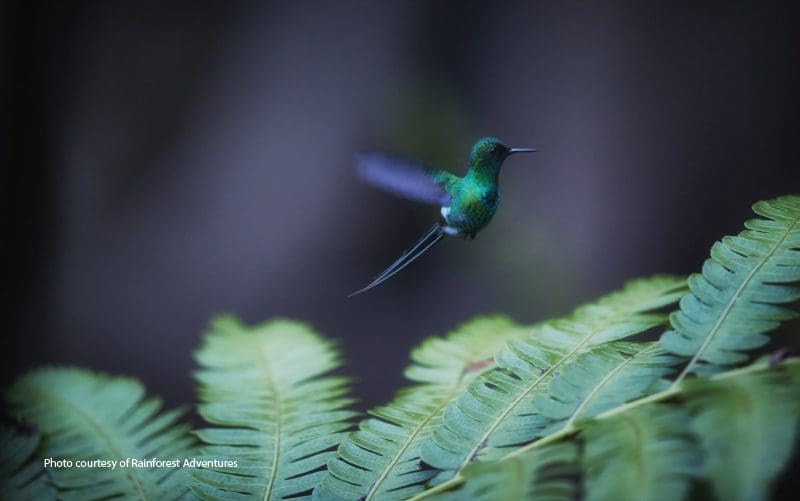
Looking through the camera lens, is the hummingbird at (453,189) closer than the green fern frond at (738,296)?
No

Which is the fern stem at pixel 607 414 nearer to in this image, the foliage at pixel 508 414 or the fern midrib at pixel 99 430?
the foliage at pixel 508 414

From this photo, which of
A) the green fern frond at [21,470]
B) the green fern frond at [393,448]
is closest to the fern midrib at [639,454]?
the green fern frond at [393,448]

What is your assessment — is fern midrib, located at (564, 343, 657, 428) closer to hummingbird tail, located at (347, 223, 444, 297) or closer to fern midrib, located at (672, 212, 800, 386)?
fern midrib, located at (672, 212, 800, 386)

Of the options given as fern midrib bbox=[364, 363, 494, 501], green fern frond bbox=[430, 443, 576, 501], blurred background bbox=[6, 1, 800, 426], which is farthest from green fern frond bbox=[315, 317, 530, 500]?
blurred background bbox=[6, 1, 800, 426]

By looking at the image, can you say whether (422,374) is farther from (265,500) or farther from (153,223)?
(153,223)

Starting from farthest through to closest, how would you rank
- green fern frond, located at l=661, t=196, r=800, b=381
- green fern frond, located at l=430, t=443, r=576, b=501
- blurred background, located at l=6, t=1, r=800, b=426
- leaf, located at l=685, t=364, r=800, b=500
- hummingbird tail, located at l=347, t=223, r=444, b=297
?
blurred background, located at l=6, t=1, r=800, b=426 → hummingbird tail, located at l=347, t=223, r=444, b=297 → green fern frond, located at l=661, t=196, r=800, b=381 → green fern frond, located at l=430, t=443, r=576, b=501 → leaf, located at l=685, t=364, r=800, b=500

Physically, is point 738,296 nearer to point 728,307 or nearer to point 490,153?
point 728,307
